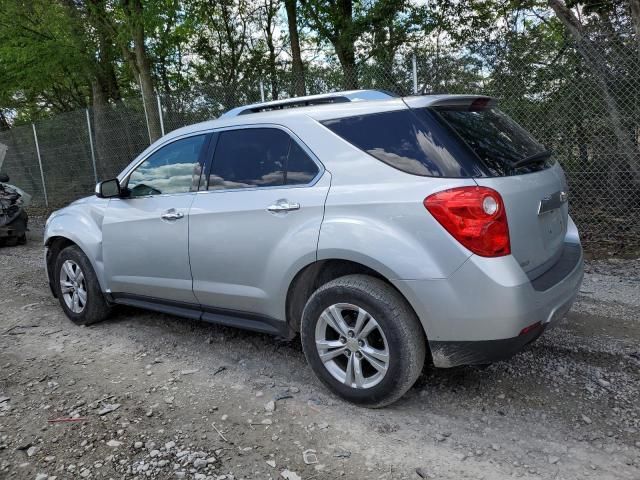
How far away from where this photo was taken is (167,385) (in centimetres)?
346

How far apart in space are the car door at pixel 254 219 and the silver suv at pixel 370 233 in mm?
10

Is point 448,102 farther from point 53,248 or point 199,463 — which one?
point 53,248

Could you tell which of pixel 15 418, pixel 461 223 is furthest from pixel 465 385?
pixel 15 418

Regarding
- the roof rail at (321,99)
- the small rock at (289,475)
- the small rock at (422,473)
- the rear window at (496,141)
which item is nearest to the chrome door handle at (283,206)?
the roof rail at (321,99)

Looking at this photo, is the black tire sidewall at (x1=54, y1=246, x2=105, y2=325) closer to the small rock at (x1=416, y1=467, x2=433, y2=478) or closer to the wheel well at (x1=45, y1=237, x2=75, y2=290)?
the wheel well at (x1=45, y1=237, x2=75, y2=290)

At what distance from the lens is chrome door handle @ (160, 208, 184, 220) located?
3.77 meters

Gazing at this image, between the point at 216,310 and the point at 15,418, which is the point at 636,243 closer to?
the point at 216,310

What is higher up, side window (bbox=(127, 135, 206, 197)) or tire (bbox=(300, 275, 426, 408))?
side window (bbox=(127, 135, 206, 197))

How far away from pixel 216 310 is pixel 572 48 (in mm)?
5499

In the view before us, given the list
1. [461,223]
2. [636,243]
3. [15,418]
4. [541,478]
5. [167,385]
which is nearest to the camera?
[541,478]

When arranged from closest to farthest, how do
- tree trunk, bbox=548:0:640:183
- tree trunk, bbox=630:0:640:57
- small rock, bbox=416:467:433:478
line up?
1. small rock, bbox=416:467:433:478
2. tree trunk, bbox=630:0:640:57
3. tree trunk, bbox=548:0:640:183

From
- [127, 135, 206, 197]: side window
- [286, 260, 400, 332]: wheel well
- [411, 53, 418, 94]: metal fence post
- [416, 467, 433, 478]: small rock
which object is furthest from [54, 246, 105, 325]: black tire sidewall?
[411, 53, 418, 94]: metal fence post

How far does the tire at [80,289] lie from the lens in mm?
4609

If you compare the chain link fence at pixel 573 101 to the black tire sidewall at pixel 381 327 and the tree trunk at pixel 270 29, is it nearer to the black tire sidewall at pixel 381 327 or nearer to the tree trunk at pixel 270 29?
the black tire sidewall at pixel 381 327
